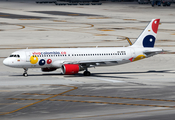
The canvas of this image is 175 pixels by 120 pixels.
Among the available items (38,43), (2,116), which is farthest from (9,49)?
(2,116)

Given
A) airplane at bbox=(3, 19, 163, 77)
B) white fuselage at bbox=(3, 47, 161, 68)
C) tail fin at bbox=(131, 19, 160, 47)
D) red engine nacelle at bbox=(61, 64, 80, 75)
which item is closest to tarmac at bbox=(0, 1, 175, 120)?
red engine nacelle at bbox=(61, 64, 80, 75)

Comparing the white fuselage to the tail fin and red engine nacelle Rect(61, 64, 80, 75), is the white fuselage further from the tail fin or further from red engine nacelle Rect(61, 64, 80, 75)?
the tail fin

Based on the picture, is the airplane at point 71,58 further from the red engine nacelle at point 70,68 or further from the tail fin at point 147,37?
the tail fin at point 147,37

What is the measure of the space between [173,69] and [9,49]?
3825 cm

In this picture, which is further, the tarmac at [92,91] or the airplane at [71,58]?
the airplane at [71,58]

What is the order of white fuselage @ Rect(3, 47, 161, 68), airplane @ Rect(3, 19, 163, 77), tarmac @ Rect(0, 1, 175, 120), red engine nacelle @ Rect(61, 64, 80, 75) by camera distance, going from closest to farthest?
tarmac @ Rect(0, 1, 175, 120), red engine nacelle @ Rect(61, 64, 80, 75), airplane @ Rect(3, 19, 163, 77), white fuselage @ Rect(3, 47, 161, 68)

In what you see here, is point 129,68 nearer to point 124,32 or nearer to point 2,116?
point 2,116

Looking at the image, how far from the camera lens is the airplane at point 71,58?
58.6m

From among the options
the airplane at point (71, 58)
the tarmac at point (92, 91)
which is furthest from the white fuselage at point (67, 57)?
the tarmac at point (92, 91)

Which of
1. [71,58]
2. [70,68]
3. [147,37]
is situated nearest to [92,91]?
[70,68]

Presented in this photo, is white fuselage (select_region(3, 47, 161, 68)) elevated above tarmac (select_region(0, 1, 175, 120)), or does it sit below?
above

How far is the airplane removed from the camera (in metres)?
58.6

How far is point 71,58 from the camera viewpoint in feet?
197

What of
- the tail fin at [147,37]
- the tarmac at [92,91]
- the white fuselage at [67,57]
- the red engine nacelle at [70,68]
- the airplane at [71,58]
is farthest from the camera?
the tail fin at [147,37]
